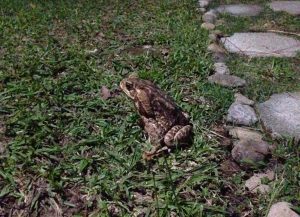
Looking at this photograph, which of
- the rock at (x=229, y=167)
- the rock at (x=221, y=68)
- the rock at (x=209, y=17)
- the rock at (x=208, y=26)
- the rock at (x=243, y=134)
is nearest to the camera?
the rock at (x=229, y=167)

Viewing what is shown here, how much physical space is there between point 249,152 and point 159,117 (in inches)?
34.1

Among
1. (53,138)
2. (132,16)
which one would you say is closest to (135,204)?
(53,138)

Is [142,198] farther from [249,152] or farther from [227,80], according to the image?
[227,80]

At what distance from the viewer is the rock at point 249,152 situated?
3719 mm

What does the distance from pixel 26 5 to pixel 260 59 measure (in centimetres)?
406

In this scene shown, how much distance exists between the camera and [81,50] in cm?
572

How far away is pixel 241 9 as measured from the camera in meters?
7.54

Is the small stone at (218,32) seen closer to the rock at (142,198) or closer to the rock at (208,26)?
the rock at (208,26)

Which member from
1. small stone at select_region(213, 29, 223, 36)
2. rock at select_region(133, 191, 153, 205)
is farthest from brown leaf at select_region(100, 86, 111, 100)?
small stone at select_region(213, 29, 223, 36)

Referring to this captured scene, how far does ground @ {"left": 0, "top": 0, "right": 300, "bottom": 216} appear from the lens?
3.35 metres

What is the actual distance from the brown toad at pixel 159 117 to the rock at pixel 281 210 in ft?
3.41

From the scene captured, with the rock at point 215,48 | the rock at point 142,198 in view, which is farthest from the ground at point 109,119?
the rock at point 215,48

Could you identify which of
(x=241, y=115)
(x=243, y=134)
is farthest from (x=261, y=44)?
(x=243, y=134)

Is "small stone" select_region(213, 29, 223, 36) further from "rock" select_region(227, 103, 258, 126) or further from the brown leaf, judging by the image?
the brown leaf
